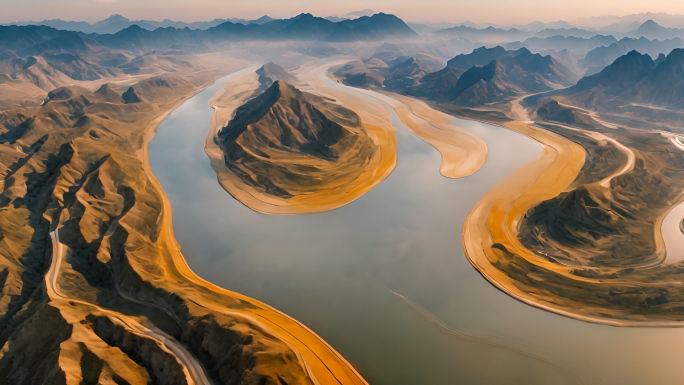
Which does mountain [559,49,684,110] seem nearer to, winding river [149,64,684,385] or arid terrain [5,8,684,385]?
arid terrain [5,8,684,385]

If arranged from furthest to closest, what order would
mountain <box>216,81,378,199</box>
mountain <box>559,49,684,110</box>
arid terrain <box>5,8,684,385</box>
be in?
mountain <box>559,49,684,110</box> < mountain <box>216,81,378,199</box> < arid terrain <box>5,8,684,385</box>

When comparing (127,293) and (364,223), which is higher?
(364,223)

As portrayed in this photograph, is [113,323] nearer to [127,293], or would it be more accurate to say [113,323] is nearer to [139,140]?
[127,293]

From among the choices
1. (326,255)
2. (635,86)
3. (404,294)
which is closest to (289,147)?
(326,255)

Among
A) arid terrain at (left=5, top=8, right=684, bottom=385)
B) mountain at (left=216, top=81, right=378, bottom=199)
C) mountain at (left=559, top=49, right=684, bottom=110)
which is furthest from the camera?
mountain at (left=559, top=49, right=684, bottom=110)

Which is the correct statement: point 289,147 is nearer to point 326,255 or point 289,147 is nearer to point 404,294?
point 326,255

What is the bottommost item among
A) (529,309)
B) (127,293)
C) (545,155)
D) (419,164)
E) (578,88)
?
(127,293)

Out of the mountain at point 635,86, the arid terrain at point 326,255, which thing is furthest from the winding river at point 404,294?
Result: the mountain at point 635,86

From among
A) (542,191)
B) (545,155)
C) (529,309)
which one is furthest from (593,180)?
(529,309)

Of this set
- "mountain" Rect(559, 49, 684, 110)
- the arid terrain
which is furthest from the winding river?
"mountain" Rect(559, 49, 684, 110)
